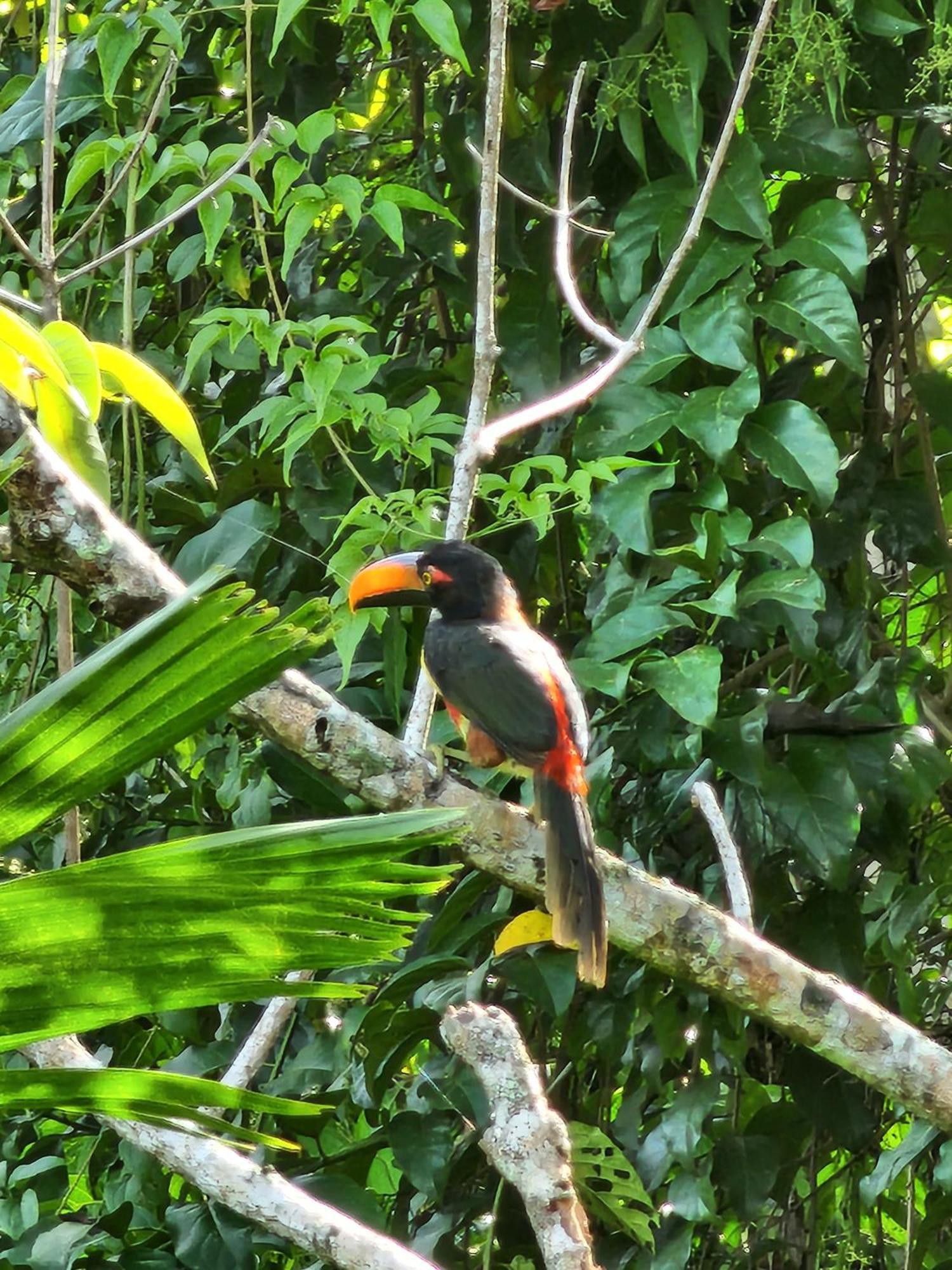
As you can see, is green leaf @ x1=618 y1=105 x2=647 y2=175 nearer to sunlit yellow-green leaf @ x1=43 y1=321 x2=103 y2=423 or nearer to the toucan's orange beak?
the toucan's orange beak

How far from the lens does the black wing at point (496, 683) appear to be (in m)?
2.49

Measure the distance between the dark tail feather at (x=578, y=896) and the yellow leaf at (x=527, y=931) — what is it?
5.6 inches

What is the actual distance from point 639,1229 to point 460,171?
71.2 inches

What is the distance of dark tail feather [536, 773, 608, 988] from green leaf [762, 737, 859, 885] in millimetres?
377

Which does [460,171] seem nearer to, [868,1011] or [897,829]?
[897,829]

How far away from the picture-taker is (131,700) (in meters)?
0.91

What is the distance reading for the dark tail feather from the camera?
2.05m

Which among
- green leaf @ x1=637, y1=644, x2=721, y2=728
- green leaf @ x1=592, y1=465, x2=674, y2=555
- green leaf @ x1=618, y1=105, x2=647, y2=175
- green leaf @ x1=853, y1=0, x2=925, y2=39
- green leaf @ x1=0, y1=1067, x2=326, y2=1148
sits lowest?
green leaf @ x1=637, y1=644, x2=721, y2=728

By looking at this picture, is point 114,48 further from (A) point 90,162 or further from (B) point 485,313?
(B) point 485,313

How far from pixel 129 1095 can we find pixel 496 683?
166cm

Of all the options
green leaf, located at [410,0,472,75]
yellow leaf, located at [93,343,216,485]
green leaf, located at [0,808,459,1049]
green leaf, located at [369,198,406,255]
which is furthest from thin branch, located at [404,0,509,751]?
green leaf, located at [0,808,459,1049]

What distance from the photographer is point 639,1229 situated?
2.51 metres

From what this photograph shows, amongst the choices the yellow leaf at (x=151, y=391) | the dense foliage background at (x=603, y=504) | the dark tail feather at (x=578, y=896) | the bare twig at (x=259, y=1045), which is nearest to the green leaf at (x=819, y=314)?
the dense foliage background at (x=603, y=504)

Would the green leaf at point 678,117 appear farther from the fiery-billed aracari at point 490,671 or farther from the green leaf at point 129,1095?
the green leaf at point 129,1095
